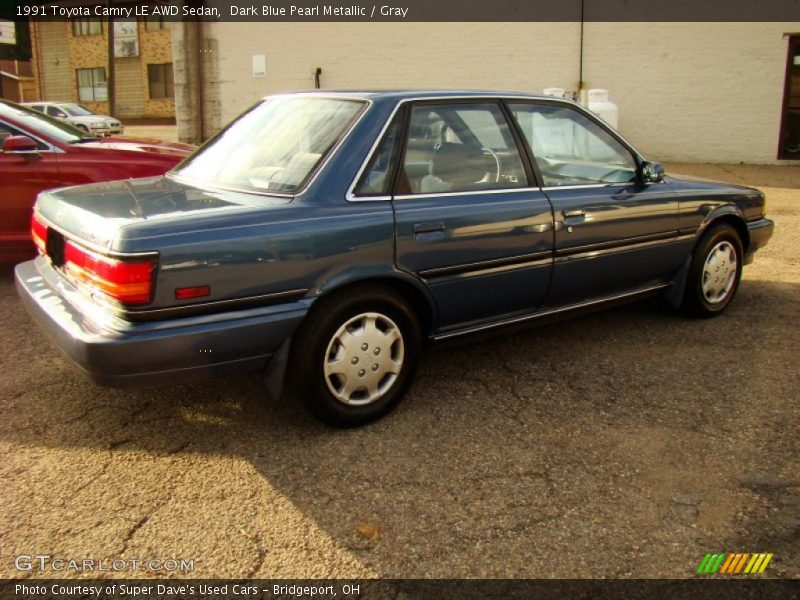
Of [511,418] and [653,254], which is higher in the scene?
[653,254]

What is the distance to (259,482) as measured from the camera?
117 inches

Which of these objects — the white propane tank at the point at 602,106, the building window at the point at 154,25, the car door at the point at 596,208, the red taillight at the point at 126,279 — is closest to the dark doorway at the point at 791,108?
the white propane tank at the point at 602,106

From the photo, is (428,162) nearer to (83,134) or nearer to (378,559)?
(378,559)

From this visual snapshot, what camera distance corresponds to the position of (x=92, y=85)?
43.4 meters

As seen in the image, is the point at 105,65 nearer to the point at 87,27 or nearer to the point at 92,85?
the point at 92,85

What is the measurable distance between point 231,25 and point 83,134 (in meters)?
12.4

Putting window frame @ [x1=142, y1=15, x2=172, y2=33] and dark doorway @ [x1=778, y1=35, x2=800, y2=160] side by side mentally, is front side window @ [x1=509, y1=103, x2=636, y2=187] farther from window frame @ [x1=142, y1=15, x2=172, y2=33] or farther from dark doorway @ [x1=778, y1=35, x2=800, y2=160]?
window frame @ [x1=142, y1=15, x2=172, y2=33]

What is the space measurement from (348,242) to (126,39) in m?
43.6

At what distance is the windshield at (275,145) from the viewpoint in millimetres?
3408

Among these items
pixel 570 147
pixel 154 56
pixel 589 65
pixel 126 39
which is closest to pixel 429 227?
pixel 570 147

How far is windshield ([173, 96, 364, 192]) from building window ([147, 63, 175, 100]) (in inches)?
1582

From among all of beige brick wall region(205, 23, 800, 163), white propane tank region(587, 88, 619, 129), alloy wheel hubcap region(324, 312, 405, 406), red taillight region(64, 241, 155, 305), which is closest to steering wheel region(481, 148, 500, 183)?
alloy wheel hubcap region(324, 312, 405, 406)

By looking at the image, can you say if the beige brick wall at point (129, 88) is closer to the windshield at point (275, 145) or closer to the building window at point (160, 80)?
the building window at point (160, 80)

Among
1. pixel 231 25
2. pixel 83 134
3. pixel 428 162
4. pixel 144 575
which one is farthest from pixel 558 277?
pixel 231 25
